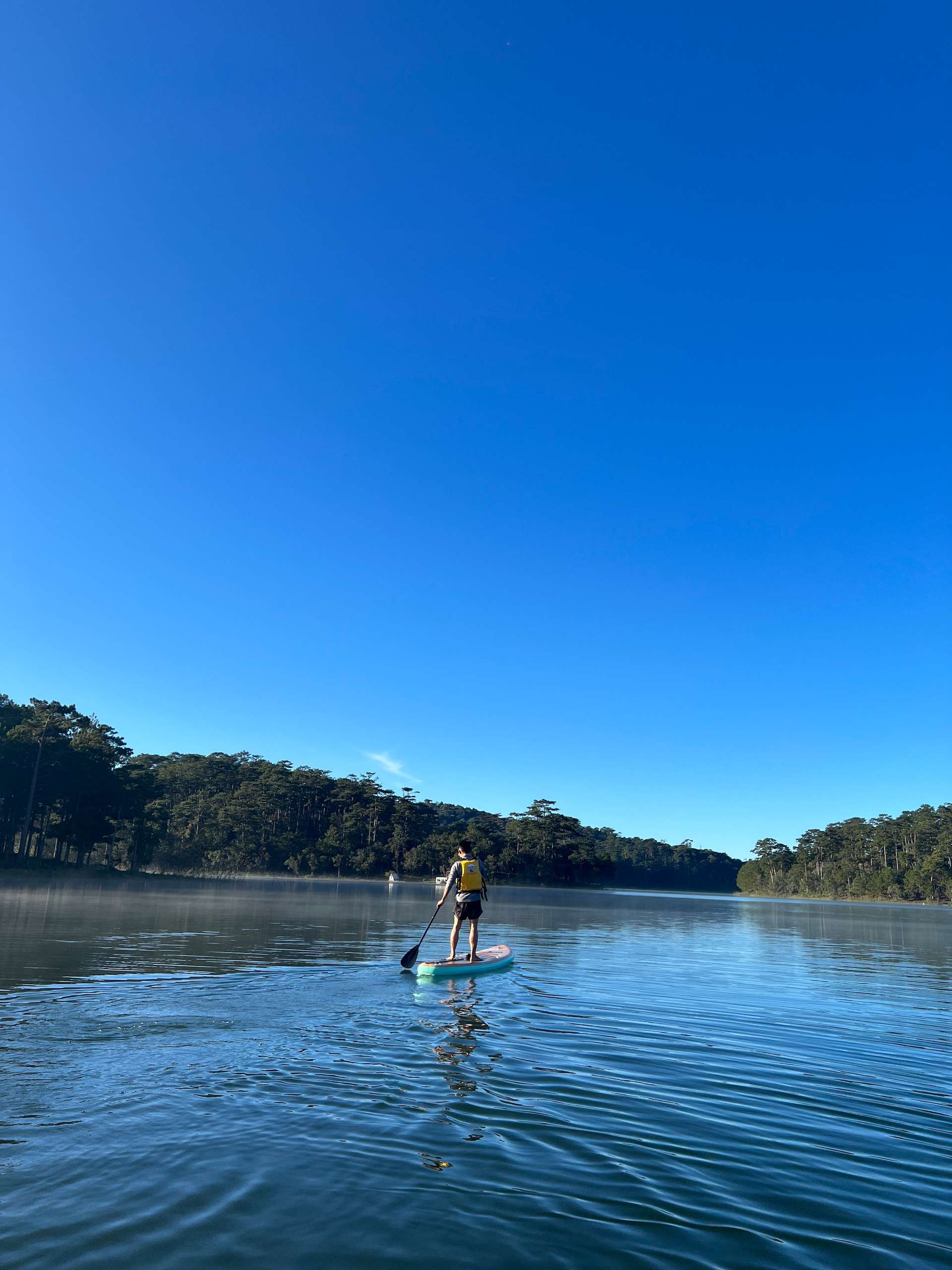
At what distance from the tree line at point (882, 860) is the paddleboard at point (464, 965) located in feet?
494

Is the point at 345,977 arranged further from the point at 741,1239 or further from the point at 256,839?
the point at 256,839

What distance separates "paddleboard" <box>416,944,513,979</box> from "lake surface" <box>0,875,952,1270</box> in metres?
0.30

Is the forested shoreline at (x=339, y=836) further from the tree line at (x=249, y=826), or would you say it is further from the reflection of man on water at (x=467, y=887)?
the reflection of man on water at (x=467, y=887)

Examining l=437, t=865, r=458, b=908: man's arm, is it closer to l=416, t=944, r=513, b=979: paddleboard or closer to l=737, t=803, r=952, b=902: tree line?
l=416, t=944, r=513, b=979: paddleboard

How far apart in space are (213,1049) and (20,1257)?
5.55 meters

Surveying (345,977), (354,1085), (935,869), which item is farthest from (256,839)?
(354,1085)

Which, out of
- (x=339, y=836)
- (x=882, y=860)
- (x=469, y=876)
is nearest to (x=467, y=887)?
(x=469, y=876)

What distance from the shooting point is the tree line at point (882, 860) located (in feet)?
472

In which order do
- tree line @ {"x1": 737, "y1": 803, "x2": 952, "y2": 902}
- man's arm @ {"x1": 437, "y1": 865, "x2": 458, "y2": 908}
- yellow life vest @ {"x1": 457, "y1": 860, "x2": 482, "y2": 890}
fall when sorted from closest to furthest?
man's arm @ {"x1": 437, "y1": 865, "x2": 458, "y2": 908}
yellow life vest @ {"x1": 457, "y1": 860, "x2": 482, "y2": 890}
tree line @ {"x1": 737, "y1": 803, "x2": 952, "y2": 902}

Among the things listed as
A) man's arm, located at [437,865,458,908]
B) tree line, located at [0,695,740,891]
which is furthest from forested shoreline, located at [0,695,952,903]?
man's arm, located at [437,865,458,908]

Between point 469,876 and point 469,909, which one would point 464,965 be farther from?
point 469,876

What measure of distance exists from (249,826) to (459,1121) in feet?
463

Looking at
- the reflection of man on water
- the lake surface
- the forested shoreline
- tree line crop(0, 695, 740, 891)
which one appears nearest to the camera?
the lake surface

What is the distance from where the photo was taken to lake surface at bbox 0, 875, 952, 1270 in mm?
5137
